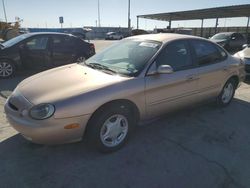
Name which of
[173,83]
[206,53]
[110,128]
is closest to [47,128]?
[110,128]

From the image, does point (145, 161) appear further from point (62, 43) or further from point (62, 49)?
point (62, 43)

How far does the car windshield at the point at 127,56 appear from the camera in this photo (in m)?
3.40

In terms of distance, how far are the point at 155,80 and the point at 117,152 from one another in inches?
45.6

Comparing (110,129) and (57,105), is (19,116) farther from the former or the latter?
(110,129)

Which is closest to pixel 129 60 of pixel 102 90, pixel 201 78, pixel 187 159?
pixel 102 90

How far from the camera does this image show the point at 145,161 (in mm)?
3014

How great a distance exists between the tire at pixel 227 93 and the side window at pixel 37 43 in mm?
5446

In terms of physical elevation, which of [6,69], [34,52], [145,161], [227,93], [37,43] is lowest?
[145,161]

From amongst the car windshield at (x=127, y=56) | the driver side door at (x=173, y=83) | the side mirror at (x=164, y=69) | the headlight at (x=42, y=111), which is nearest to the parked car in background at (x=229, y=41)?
the driver side door at (x=173, y=83)

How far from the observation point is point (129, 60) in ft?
11.9

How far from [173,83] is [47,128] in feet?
6.53

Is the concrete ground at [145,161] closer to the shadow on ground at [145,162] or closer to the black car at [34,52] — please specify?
the shadow on ground at [145,162]

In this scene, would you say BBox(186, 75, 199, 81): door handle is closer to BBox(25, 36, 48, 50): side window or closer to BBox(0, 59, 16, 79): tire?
BBox(25, 36, 48, 50): side window

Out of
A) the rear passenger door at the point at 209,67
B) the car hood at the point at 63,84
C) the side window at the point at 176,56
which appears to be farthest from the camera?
the rear passenger door at the point at 209,67
